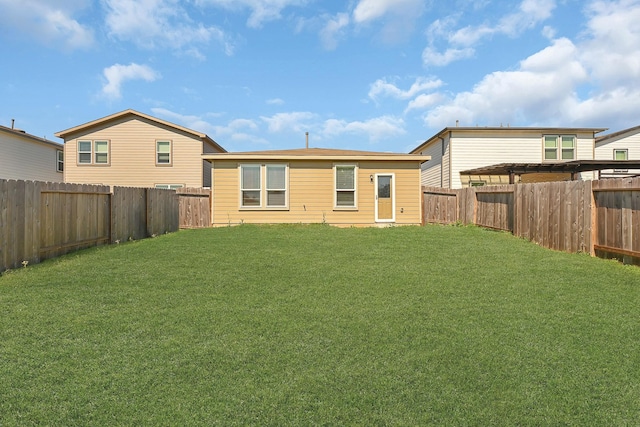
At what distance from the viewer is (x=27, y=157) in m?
21.9

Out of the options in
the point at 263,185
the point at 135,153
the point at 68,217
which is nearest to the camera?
the point at 68,217

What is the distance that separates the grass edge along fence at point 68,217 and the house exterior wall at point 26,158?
572 inches

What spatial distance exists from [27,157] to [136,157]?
7872mm

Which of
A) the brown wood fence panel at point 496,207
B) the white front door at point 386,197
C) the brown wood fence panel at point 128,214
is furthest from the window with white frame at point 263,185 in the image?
the brown wood fence panel at point 496,207

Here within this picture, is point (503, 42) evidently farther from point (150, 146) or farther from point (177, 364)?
point (150, 146)

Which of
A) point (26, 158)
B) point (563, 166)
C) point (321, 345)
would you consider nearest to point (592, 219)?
point (321, 345)

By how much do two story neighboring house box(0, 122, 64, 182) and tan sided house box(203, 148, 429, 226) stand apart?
14853 millimetres

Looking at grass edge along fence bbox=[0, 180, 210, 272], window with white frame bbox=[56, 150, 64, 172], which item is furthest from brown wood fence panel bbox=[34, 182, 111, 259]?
window with white frame bbox=[56, 150, 64, 172]

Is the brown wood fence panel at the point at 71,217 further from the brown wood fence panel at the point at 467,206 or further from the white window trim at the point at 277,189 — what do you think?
the brown wood fence panel at the point at 467,206

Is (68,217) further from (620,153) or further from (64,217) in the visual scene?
(620,153)

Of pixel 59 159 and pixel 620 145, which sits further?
pixel 59 159

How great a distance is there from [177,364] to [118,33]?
13.7 m

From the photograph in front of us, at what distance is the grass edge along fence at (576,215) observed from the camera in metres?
6.29

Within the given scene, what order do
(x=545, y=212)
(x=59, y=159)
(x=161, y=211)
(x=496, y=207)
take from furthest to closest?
1. (x=59, y=159)
2. (x=161, y=211)
3. (x=496, y=207)
4. (x=545, y=212)
